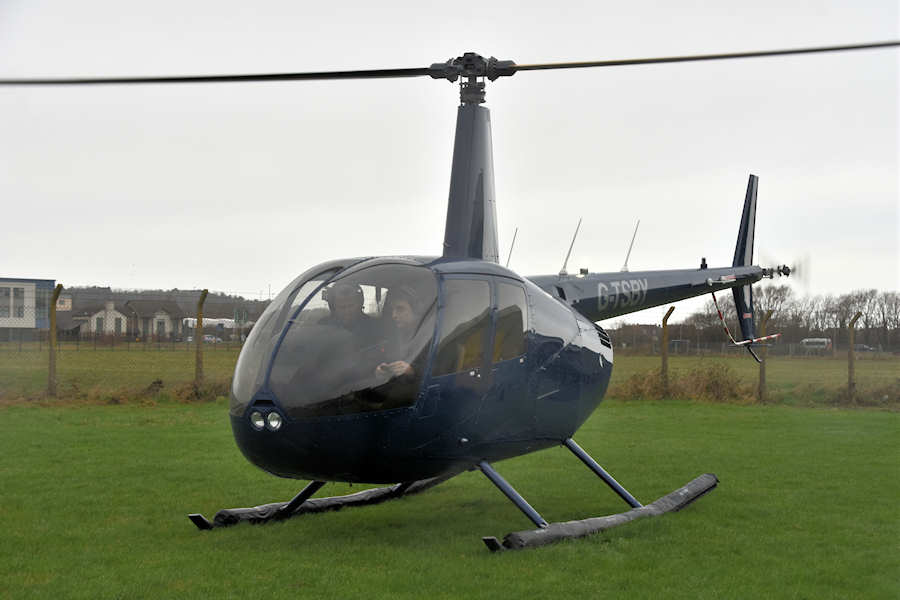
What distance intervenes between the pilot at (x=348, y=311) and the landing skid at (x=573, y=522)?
68.3 inches

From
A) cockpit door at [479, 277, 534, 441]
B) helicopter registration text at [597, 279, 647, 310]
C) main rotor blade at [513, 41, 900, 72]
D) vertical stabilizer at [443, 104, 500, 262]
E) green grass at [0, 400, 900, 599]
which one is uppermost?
main rotor blade at [513, 41, 900, 72]

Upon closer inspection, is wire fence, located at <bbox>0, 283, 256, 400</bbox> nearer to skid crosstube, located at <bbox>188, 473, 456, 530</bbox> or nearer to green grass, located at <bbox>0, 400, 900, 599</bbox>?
green grass, located at <bbox>0, 400, 900, 599</bbox>

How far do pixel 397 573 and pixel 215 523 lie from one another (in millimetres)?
2391

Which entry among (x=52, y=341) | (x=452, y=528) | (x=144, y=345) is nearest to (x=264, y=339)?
(x=452, y=528)

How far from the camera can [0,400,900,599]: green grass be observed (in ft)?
21.4

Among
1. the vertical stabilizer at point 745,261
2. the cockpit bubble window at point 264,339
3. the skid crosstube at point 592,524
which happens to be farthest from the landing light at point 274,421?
the vertical stabilizer at point 745,261

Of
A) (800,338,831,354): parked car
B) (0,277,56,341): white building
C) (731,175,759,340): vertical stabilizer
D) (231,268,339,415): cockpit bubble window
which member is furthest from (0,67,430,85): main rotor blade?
(800,338,831,354): parked car

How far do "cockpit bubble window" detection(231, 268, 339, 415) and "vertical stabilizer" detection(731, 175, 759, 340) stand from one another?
344 inches

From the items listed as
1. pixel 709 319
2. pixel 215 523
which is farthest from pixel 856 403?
pixel 215 523

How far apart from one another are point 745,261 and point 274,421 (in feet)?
31.4

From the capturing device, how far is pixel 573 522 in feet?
26.5

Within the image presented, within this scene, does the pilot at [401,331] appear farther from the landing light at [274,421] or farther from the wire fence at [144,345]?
the wire fence at [144,345]

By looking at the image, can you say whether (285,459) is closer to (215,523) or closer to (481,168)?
(215,523)

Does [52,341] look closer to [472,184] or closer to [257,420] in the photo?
[472,184]
